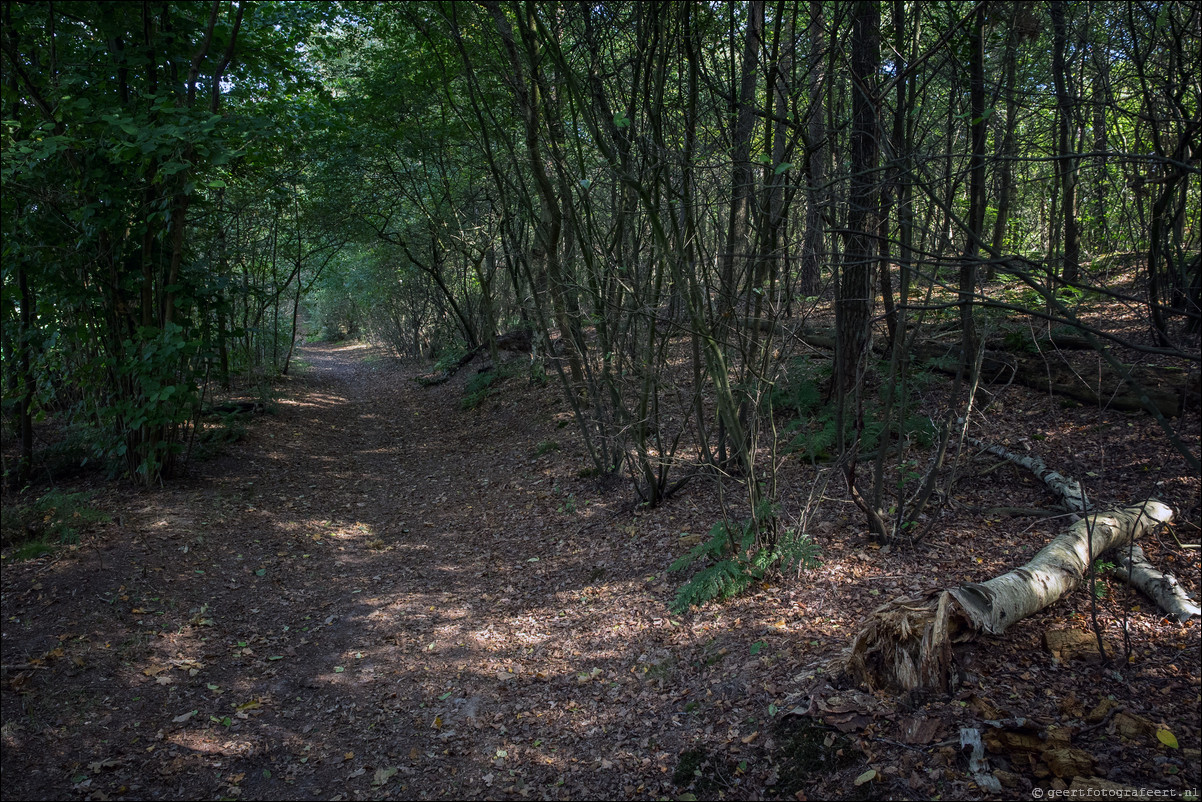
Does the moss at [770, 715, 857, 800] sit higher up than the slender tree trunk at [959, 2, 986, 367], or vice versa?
the slender tree trunk at [959, 2, 986, 367]

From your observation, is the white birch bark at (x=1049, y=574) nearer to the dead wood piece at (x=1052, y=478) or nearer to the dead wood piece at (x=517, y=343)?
the dead wood piece at (x=1052, y=478)

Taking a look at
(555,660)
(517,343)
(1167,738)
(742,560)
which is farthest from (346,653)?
(517,343)

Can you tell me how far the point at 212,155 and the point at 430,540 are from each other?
4.40 metres

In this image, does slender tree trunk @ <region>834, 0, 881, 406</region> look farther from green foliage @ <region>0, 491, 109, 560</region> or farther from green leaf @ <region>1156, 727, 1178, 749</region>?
green foliage @ <region>0, 491, 109, 560</region>

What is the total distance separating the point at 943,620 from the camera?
132 inches

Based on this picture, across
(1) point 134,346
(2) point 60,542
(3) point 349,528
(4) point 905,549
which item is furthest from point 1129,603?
(1) point 134,346

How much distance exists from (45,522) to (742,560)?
642 cm

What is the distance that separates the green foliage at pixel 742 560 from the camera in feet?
16.2

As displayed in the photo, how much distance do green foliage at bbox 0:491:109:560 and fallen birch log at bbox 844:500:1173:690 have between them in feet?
21.8

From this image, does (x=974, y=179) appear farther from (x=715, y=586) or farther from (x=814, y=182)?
(x=715, y=586)

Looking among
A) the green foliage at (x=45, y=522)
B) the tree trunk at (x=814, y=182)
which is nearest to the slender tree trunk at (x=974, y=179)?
the tree trunk at (x=814, y=182)

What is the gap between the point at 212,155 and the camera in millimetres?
6016

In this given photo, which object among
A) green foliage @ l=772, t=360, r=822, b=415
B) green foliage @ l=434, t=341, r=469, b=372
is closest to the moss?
green foliage @ l=772, t=360, r=822, b=415

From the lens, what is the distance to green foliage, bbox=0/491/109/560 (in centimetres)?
594
